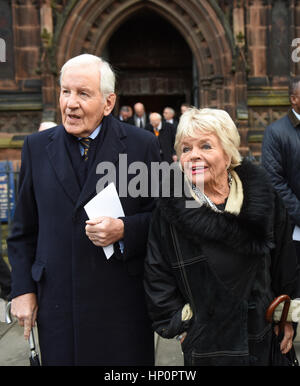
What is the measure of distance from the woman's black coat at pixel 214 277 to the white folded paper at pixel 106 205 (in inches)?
8.3

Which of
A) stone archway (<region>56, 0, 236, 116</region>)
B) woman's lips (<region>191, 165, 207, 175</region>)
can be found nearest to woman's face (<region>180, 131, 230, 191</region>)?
woman's lips (<region>191, 165, 207, 175</region>)

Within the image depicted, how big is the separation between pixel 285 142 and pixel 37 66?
7.92 m

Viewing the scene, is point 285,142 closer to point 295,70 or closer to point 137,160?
point 137,160

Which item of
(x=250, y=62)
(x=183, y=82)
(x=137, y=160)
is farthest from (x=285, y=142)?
(x=183, y=82)

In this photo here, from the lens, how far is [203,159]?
1.96 meters

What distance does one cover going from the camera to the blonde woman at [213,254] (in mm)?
1885

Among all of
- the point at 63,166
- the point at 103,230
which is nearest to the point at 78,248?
the point at 103,230

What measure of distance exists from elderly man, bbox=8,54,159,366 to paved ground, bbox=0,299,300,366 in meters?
1.45

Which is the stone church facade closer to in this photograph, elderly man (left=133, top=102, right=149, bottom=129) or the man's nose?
elderly man (left=133, top=102, right=149, bottom=129)

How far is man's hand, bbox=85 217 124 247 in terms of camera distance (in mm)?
1943

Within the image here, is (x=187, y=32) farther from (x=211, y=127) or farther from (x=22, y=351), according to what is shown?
(x=211, y=127)

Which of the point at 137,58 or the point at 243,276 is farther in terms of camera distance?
the point at 137,58

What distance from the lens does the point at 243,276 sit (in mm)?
1923

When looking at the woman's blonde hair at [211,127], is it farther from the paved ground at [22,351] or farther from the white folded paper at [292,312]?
the paved ground at [22,351]
